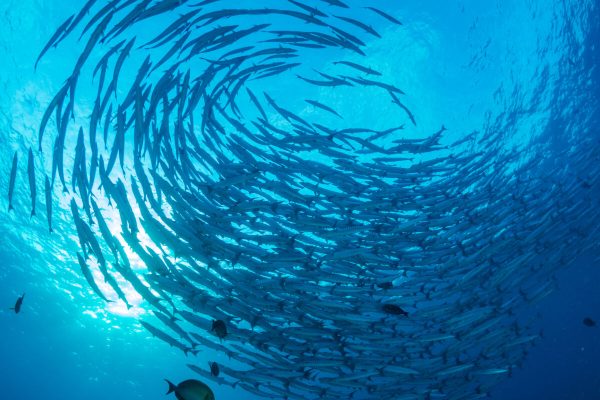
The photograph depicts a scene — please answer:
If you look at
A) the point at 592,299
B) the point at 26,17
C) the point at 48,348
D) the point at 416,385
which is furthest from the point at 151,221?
the point at 48,348

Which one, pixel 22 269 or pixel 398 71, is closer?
pixel 398 71

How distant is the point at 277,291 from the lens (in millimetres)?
7664

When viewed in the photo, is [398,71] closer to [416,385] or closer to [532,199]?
[532,199]

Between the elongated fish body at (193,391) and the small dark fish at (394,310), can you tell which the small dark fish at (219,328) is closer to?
the elongated fish body at (193,391)

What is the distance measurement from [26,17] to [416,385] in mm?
12800

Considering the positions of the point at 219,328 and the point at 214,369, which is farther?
the point at 214,369

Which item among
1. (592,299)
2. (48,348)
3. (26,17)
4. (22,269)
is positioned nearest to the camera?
(26,17)

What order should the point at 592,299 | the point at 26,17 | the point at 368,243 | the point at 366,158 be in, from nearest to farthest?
the point at 368,243, the point at 26,17, the point at 366,158, the point at 592,299

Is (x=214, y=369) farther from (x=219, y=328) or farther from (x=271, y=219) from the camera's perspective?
(x=271, y=219)

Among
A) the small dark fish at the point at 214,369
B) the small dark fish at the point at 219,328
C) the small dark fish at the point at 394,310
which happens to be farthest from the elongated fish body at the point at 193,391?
the small dark fish at the point at 394,310

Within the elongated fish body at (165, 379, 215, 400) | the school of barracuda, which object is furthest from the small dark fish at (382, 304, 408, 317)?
the elongated fish body at (165, 379, 215, 400)

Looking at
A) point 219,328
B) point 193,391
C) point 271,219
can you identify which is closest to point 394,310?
point 219,328

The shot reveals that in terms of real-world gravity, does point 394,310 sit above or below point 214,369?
above

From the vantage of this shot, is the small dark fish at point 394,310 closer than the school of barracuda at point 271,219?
Yes
